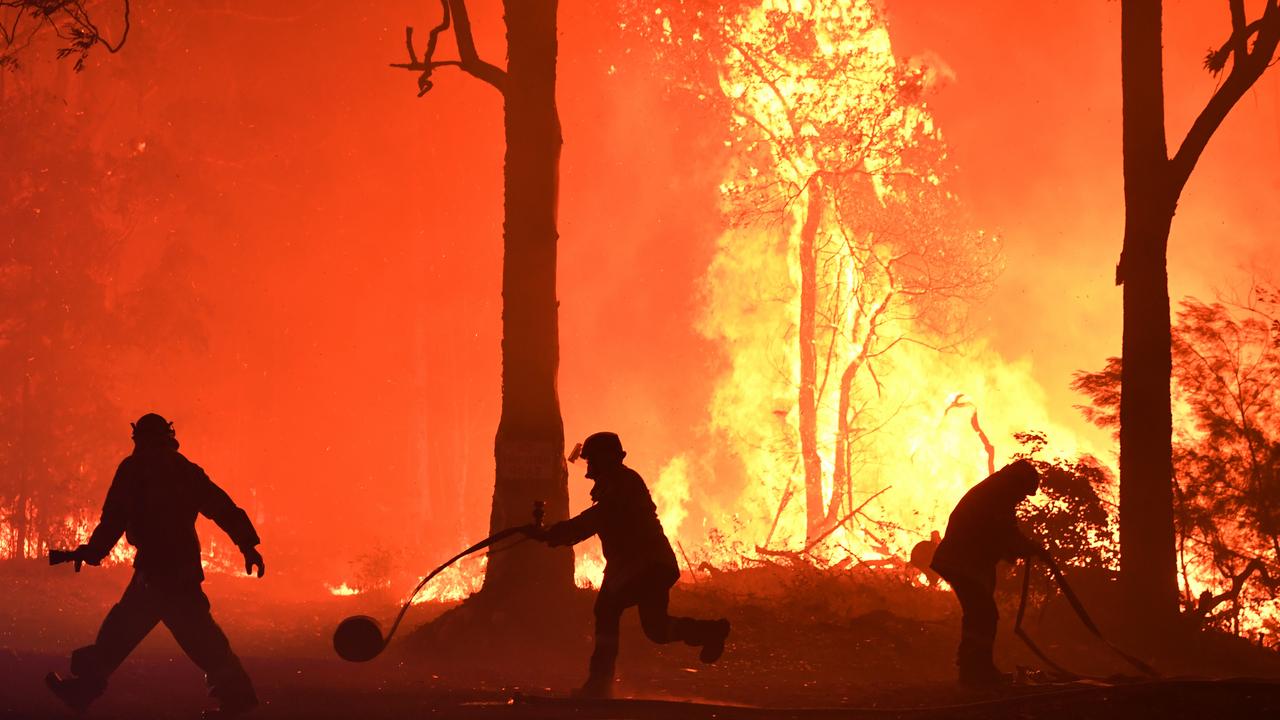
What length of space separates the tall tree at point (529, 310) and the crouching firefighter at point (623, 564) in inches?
184

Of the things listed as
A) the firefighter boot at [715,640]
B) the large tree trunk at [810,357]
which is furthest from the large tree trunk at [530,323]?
the large tree trunk at [810,357]

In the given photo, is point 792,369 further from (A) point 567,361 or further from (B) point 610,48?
(A) point 567,361

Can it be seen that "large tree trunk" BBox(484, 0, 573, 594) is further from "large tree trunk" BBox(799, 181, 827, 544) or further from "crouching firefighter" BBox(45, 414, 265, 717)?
"large tree trunk" BBox(799, 181, 827, 544)

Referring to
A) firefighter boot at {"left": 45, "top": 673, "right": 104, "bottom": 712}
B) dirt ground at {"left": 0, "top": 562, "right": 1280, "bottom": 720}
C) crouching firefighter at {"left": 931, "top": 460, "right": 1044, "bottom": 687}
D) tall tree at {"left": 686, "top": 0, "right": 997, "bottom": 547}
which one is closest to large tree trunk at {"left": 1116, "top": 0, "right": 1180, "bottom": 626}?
dirt ground at {"left": 0, "top": 562, "right": 1280, "bottom": 720}

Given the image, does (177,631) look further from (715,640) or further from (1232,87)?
(1232,87)

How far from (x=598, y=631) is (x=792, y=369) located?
23992 millimetres

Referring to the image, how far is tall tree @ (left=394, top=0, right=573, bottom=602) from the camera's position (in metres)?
14.4

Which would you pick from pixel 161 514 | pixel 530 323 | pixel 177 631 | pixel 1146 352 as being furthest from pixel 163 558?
pixel 1146 352

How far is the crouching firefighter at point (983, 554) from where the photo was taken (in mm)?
10461

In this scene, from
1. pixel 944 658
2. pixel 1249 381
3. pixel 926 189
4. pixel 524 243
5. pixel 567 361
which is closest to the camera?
pixel 944 658

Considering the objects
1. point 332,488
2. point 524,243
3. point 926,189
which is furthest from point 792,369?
point 332,488

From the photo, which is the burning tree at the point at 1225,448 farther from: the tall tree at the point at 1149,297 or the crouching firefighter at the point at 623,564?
the crouching firefighter at the point at 623,564

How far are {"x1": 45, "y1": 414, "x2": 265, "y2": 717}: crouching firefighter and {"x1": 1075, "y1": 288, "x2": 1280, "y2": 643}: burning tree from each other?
36.6 feet

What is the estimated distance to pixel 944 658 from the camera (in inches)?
521
